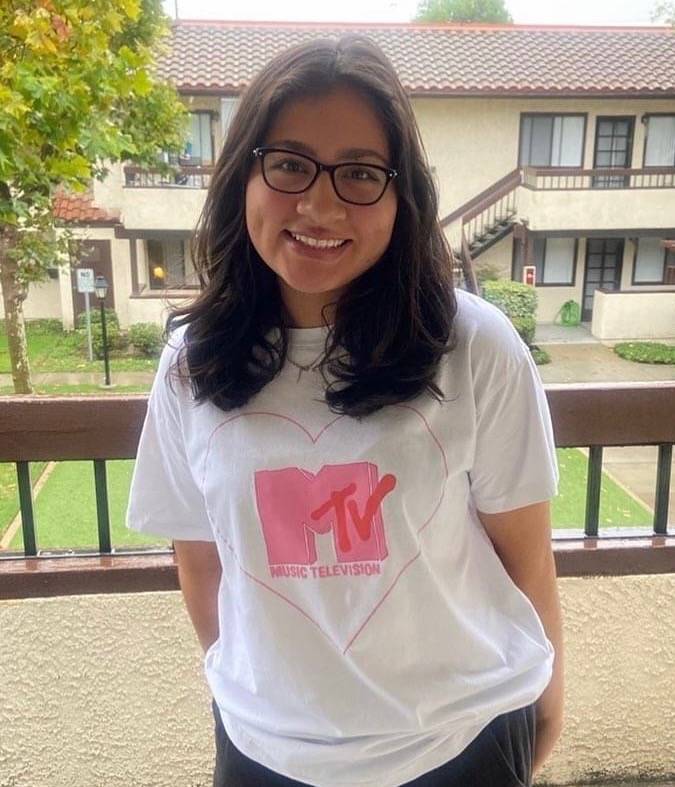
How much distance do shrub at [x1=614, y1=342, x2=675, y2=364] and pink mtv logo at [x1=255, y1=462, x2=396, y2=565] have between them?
64.1 inches

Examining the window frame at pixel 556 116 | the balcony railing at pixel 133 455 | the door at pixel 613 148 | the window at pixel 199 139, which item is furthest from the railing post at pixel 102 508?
the door at pixel 613 148

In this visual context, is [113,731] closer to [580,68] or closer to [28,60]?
[28,60]

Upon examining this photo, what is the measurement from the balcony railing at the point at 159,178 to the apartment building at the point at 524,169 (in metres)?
0.01

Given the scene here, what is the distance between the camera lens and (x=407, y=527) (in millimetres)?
636

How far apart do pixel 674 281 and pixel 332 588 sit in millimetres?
3798

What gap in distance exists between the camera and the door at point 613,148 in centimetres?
420

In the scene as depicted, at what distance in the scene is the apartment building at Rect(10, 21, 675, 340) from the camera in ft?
8.00

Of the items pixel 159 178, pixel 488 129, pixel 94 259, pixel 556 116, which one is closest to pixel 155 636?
pixel 159 178

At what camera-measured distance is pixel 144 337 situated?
2172 millimetres

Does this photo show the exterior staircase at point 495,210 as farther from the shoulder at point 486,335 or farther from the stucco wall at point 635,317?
the shoulder at point 486,335

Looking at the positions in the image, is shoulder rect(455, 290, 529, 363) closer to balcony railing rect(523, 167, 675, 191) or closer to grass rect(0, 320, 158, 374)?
grass rect(0, 320, 158, 374)

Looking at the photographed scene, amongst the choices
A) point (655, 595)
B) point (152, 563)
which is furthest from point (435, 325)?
point (655, 595)

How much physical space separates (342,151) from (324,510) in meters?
0.29

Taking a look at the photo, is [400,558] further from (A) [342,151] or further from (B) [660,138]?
(B) [660,138]
